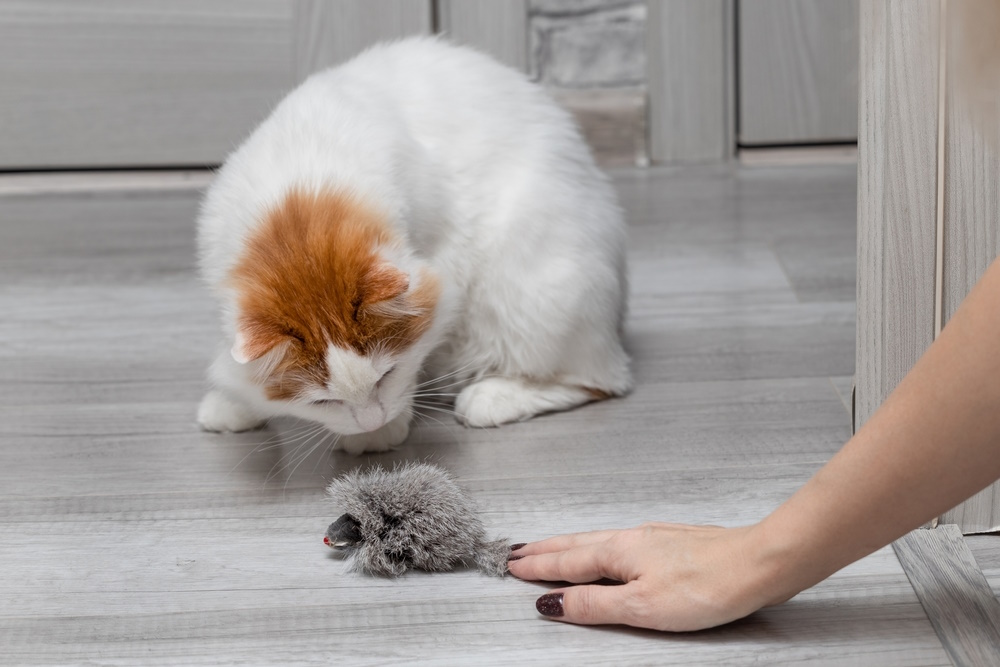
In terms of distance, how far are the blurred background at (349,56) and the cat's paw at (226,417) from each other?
1.37m

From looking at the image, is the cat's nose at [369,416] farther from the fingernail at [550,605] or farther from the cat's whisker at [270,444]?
the fingernail at [550,605]

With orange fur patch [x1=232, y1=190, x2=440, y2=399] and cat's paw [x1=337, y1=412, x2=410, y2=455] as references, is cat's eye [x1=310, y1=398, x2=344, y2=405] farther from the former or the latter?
cat's paw [x1=337, y1=412, x2=410, y2=455]

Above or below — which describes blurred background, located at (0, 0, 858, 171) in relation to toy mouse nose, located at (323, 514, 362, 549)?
above

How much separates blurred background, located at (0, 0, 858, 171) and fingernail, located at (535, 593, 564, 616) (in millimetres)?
1923

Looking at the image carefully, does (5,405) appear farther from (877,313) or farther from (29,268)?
(877,313)

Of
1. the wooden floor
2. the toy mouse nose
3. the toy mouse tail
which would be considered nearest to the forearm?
the wooden floor

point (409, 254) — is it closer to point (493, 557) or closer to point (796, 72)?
point (493, 557)

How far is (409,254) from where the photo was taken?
3.93 feet

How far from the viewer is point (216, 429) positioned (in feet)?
4.55

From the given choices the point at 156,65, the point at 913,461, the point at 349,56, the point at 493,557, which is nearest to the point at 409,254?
the point at 493,557

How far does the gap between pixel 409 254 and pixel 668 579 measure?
0.51 metres

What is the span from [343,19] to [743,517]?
188 cm

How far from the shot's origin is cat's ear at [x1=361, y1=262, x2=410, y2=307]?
1077 mm

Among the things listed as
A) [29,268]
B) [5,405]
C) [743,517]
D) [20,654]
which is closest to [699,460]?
[743,517]
